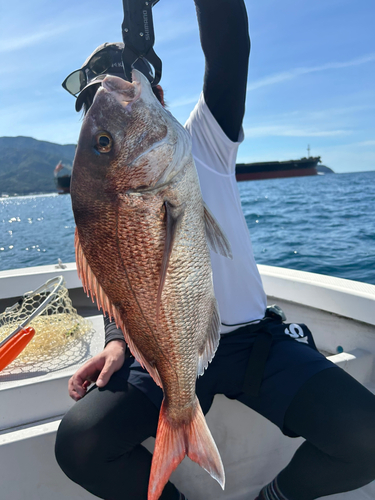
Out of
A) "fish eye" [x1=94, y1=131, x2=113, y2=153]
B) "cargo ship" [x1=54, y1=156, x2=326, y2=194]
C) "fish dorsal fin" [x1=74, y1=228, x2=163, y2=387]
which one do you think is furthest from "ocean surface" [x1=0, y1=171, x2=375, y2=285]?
"cargo ship" [x1=54, y1=156, x2=326, y2=194]

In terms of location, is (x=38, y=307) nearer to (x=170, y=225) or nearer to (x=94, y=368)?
(x=94, y=368)

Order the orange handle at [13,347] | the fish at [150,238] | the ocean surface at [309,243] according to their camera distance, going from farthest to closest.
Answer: the ocean surface at [309,243] < the orange handle at [13,347] < the fish at [150,238]

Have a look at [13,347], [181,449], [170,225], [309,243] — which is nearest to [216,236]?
[170,225]

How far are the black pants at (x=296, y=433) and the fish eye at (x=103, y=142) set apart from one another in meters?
1.01

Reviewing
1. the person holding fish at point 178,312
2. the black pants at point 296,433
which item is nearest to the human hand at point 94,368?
the person holding fish at point 178,312

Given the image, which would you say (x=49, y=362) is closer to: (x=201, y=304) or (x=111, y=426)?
(x=111, y=426)

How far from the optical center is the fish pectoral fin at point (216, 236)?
1.28 m

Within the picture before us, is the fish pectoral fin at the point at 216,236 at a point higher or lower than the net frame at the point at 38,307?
higher

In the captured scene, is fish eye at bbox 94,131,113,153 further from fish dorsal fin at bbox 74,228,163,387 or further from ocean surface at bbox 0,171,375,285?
ocean surface at bbox 0,171,375,285

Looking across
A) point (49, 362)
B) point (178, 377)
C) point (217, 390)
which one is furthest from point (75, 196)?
point (49, 362)

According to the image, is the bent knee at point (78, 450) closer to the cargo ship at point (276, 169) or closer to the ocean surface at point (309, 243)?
the ocean surface at point (309, 243)

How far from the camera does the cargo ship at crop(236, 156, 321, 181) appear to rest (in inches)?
2110

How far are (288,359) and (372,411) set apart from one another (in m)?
0.36

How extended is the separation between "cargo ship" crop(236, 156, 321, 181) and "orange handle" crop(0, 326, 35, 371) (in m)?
51.5
